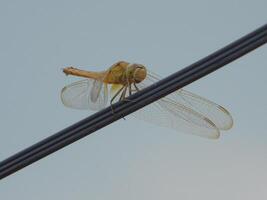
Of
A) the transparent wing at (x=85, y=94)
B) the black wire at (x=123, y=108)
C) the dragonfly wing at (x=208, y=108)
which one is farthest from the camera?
the transparent wing at (x=85, y=94)

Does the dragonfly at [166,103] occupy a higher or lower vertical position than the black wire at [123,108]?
higher

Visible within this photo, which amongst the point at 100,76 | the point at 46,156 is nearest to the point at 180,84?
the point at 46,156

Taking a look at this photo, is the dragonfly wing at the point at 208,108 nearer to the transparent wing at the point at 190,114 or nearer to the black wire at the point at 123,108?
the transparent wing at the point at 190,114

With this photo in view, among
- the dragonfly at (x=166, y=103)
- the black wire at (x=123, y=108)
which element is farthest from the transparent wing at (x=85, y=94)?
the black wire at (x=123, y=108)

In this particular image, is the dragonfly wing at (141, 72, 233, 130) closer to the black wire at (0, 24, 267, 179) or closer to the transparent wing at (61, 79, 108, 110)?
the transparent wing at (61, 79, 108, 110)

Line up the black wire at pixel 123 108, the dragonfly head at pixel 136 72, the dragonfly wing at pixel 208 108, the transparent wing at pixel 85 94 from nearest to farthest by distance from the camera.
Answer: the black wire at pixel 123 108, the dragonfly wing at pixel 208 108, the dragonfly head at pixel 136 72, the transparent wing at pixel 85 94

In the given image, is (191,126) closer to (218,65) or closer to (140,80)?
(140,80)

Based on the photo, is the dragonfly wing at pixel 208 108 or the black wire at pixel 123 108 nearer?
the black wire at pixel 123 108
